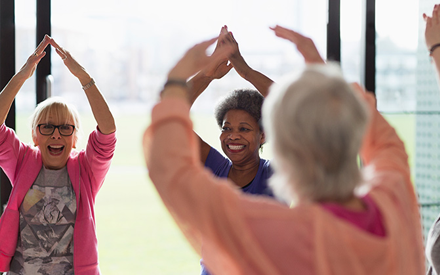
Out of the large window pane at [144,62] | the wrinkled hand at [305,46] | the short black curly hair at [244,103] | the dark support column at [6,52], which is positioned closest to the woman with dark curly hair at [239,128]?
the short black curly hair at [244,103]

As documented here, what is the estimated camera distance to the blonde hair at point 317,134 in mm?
872

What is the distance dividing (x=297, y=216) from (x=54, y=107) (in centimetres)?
143

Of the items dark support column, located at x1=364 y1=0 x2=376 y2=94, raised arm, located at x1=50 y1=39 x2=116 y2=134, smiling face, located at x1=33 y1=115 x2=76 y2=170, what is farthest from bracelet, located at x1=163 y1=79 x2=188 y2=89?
dark support column, located at x1=364 y1=0 x2=376 y2=94

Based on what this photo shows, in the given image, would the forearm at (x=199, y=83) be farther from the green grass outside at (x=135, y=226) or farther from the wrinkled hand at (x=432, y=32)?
the green grass outside at (x=135, y=226)

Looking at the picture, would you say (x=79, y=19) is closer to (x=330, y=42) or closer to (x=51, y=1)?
(x=51, y=1)

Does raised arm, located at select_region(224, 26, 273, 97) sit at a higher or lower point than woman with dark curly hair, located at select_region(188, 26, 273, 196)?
higher

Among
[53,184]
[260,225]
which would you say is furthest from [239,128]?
[260,225]

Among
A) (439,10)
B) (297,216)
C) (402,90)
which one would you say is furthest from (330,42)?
(297,216)

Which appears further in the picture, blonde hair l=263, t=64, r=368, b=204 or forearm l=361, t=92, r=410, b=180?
forearm l=361, t=92, r=410, b=180

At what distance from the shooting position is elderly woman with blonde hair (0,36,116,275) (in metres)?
1.81

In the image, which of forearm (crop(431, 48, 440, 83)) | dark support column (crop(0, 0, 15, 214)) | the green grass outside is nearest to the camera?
forearm (crop(431, 48, 440, 83))

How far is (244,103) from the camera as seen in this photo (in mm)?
1913

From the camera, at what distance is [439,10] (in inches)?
59.0

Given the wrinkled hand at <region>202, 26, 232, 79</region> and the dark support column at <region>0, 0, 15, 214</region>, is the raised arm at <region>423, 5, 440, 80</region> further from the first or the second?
the dark support column at <region>0, 0, 15, 214</region>
